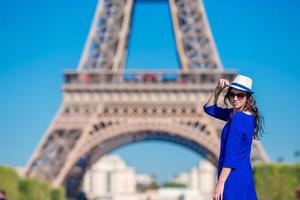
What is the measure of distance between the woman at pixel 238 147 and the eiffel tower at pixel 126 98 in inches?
1302

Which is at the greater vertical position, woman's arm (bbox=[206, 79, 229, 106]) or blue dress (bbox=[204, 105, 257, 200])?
woman's arm (bbox=[206, 79, 229, 106])

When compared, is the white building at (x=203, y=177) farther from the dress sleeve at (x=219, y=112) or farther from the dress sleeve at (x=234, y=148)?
the dress sleeve at (x=234, y=148)

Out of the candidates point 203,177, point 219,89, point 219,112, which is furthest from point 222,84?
point 203,177

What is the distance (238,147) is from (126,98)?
115ft

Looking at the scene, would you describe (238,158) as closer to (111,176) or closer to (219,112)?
(219,112)

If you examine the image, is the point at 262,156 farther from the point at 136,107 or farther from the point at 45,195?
the point at 45,195

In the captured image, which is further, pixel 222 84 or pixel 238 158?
pixel 222 84

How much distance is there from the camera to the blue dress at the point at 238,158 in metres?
6.47

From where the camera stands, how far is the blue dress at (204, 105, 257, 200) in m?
6.47

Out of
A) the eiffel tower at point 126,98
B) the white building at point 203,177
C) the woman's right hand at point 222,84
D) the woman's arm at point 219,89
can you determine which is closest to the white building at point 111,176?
the white building at point 203,177

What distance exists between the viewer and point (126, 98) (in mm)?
41438

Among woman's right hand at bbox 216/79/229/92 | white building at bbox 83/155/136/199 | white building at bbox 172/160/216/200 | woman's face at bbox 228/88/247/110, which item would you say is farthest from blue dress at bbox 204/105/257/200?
white building at bbox 172/160/216/200

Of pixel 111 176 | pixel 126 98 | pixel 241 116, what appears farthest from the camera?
pixel 111 176

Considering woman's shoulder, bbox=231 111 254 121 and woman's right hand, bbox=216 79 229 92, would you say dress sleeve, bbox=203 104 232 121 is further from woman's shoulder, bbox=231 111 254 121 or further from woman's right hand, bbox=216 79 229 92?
woman's shoulder, bbox=231 111 254 121
